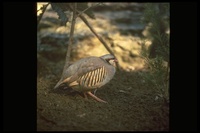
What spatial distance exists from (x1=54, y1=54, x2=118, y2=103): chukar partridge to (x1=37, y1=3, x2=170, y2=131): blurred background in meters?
0.13

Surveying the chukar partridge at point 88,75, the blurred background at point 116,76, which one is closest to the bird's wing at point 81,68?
the chukar partridge at point 88,75

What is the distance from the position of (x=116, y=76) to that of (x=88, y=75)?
40.1 inches

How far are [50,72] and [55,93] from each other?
98 centimetres

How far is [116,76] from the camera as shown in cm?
480

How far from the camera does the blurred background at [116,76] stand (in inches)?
138

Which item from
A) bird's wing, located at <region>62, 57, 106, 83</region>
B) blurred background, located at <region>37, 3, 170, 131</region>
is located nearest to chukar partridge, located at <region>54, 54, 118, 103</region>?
bird's wing, located at <region>62, 57, 106, 83</region>

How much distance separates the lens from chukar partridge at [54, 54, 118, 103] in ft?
12.6

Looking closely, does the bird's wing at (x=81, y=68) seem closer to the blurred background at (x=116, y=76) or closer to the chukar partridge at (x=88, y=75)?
the chukar partridge at (x=88, y=75)

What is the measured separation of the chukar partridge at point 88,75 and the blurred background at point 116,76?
0.13m

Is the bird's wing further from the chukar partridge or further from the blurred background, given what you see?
the blurred background

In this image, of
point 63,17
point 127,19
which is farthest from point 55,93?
point 127,19
